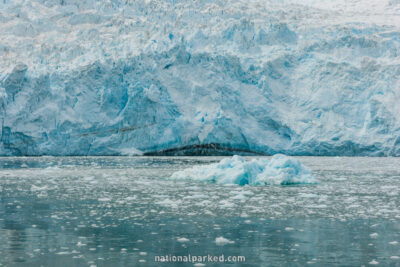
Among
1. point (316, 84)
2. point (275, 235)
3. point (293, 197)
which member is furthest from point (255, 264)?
point (316, 84)

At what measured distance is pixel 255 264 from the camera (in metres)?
4.64

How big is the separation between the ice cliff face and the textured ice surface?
15149 millimetres

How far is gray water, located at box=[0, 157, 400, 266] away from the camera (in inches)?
197

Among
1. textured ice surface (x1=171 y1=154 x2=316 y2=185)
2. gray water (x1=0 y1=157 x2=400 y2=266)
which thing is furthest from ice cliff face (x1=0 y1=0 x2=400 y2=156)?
gray water (x1=0 y1=157 x2=400 y2=266)

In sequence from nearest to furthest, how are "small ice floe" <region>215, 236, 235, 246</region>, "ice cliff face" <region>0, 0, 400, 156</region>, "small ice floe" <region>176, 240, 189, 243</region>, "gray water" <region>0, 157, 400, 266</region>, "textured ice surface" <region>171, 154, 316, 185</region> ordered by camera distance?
1. "gray water" <region>0, 157, 400, 266</region>
2. "small ice floe" <region>215, 236, 235, 246</region>
3. "small ice floe" <region>176, 240, 189, 243</region>
4. "textured ice surface" <region>171, 154, 316, 185</region>
5. "ice cliff face" <region>0, 0, 400, 156</region>

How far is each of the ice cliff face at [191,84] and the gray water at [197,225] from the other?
17486 mm

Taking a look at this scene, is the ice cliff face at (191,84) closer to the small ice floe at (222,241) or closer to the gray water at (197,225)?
the gray water at (197,225)

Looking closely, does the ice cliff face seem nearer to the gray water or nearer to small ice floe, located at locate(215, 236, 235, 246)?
the gray water

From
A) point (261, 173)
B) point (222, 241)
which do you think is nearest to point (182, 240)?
point (222, 241)

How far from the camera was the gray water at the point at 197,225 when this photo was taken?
16.4 feet

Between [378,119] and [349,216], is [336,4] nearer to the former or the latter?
[378,119]

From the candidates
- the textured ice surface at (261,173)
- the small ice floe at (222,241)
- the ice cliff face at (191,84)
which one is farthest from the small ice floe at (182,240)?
the ice cliff face at (191,84)

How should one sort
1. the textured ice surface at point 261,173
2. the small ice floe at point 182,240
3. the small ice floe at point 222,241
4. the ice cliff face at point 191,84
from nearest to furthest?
the small ice floe at point 222,241 < the small ice floe at point 182,240 < the textured ice surface at point 261,173 < the ice cliff face at point 191,84

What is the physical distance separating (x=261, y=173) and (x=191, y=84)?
698 inches
